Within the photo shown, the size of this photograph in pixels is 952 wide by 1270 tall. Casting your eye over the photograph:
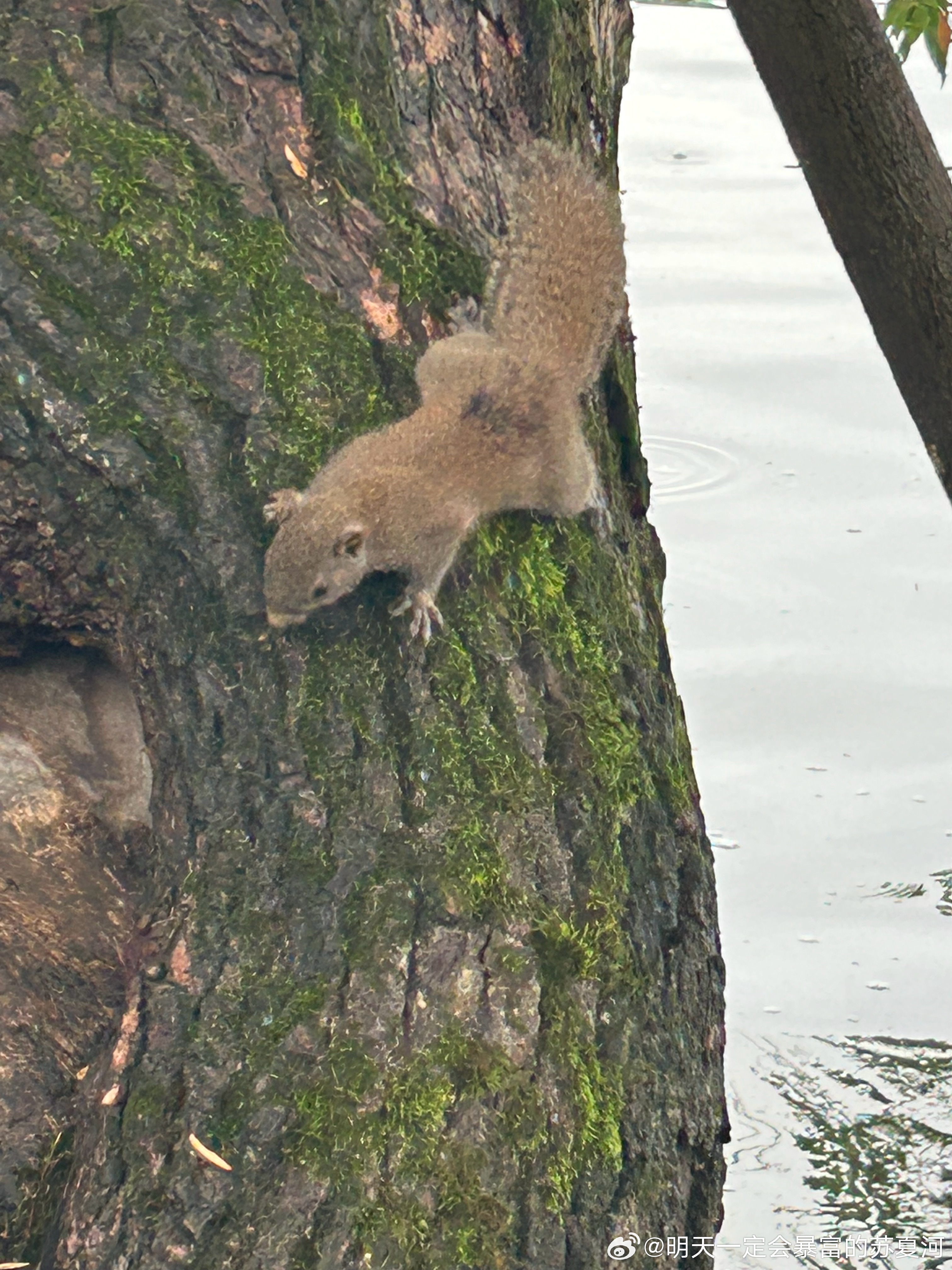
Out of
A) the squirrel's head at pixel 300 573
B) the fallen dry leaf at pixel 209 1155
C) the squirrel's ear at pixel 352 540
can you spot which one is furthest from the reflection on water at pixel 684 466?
the fallen dry leaf at pixel 209 1155

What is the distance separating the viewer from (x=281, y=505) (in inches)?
79.2

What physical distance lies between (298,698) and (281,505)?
0.94 ft

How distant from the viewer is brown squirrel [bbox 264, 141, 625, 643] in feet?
6.79

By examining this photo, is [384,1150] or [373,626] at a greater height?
[373,626]

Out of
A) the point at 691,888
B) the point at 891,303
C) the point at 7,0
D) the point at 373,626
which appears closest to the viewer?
the point at 7,0

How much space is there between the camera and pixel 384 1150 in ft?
6.19

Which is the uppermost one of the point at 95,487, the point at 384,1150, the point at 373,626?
the point at 95,487

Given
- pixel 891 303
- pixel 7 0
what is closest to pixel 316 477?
pixel 7 0

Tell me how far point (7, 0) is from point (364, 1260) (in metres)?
1.73

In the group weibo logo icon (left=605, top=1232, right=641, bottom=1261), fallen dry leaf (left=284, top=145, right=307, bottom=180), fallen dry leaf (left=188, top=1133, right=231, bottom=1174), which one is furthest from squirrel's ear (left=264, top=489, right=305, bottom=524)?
weibo logo icon (left=605, top=1232, right=641, bottom=1261)

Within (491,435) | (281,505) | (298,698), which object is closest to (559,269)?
(491,435)

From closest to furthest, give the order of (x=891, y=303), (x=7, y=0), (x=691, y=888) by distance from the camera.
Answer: (x=7, y=0)
(x=691, y=888)
(x=891, y=303)

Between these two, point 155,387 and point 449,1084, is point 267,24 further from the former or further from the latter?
point 449,1084

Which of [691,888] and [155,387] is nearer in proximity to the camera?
[155,387]
